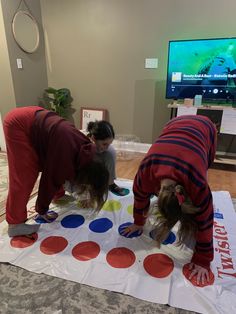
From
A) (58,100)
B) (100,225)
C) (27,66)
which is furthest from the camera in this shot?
(58,100)

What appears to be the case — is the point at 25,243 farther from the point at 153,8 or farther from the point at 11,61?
the point at 153,8

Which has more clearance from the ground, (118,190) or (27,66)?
(27,66)

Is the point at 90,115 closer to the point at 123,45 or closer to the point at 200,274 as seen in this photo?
the point at 123,45

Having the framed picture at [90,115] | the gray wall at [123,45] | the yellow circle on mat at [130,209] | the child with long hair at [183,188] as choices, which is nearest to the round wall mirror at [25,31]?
the gray wall at [123,45]

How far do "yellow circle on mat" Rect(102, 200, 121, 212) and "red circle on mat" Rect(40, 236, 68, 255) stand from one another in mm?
385

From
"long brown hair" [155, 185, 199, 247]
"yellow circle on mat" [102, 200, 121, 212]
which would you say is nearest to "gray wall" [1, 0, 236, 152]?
"yellow circle on mat" [102, 200, 121, 212]

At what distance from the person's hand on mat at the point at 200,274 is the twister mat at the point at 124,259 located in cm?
3

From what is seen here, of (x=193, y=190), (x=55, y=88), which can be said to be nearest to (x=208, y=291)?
(x=193, y=190)

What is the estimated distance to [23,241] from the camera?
4.24 feet

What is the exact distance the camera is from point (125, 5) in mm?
2465

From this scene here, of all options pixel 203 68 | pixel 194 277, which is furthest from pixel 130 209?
pixel 203 68

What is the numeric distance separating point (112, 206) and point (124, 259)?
48cm

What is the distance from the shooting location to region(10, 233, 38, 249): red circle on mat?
49.8 inches

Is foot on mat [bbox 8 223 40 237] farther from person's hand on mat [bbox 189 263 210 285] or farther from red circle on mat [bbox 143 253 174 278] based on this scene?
person's hand on mat [bbox 189 263 210 285]
